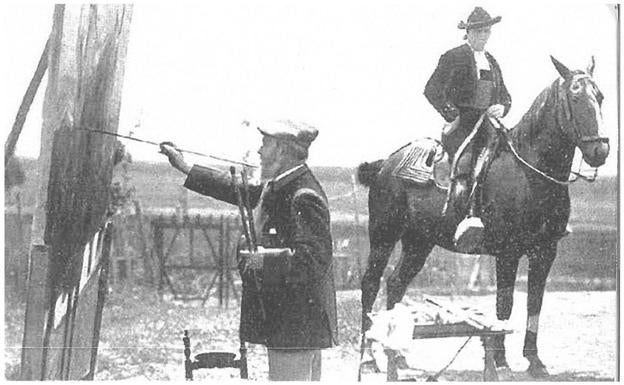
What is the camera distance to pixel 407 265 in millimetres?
4867

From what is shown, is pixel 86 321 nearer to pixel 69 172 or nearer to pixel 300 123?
pixel 69 172

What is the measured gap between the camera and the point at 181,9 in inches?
188

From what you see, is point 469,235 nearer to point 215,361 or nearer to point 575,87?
point 575,87

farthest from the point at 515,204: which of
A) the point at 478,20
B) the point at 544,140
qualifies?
the point at 478,20

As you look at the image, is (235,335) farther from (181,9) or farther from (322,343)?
(181,9)

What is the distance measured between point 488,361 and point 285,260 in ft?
4.25

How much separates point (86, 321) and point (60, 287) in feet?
0.75

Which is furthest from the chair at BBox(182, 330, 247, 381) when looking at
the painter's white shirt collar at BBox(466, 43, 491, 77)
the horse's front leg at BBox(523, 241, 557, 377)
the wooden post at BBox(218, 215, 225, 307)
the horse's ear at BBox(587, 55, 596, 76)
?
the horse's ear at BBox(587, 55, 596, 76)

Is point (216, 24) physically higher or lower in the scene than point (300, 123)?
higher

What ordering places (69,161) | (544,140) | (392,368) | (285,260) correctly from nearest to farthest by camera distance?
(285,260) → (69,161) → (544,140) → (392,368)

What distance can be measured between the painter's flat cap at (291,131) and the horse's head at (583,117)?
1295 millimetres

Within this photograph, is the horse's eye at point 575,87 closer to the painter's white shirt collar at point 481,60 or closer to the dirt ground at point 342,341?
the painter's white shirt collar at point 481,60

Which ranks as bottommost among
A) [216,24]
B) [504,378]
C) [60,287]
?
[504,378]

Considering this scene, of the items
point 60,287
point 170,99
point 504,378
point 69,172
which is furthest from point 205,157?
point 504,378
